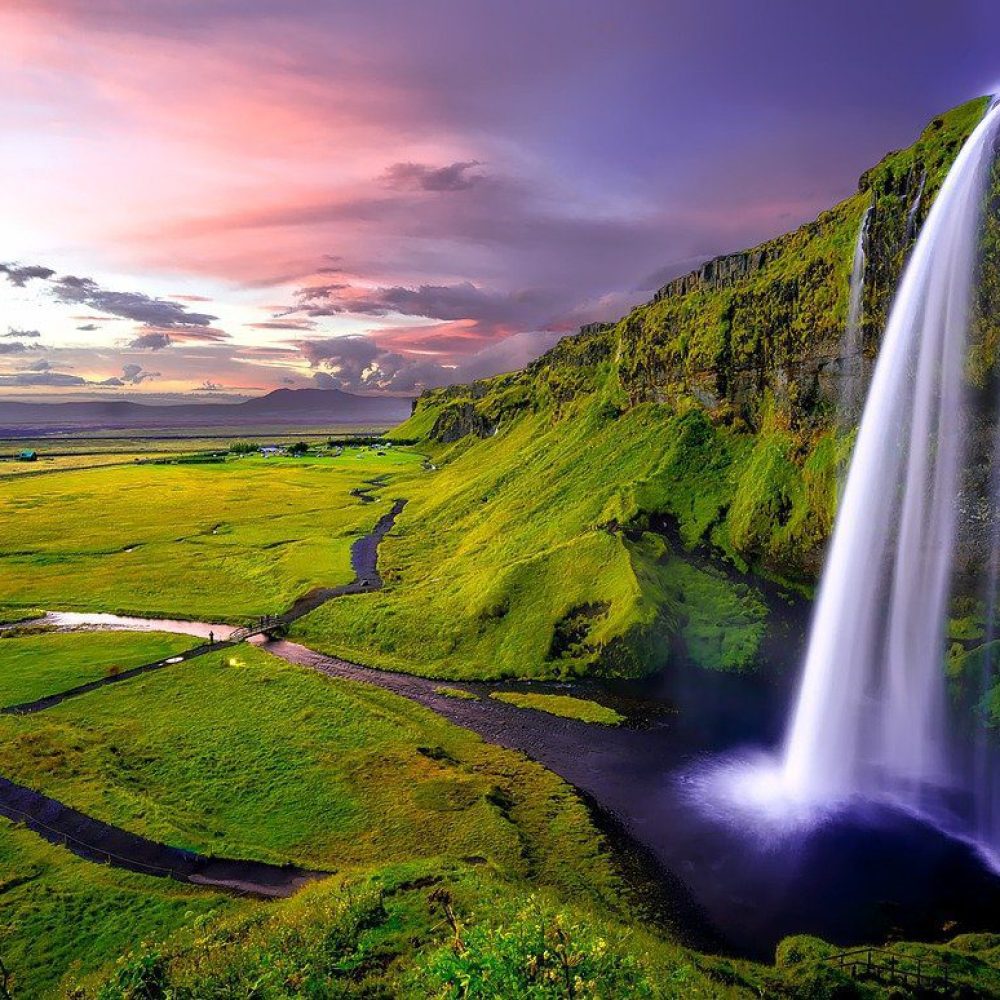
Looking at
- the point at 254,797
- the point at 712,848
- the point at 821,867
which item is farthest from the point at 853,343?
the point at 254,797

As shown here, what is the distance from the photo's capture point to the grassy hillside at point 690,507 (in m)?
68.3

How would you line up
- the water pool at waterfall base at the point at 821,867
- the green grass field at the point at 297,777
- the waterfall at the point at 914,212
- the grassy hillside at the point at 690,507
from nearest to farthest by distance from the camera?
the water pool at waterfall base at the point at 821,867
the green grass field at the point at 297,777
the waterfall at the point at 914,212
the grassy hillside at the point at 690,507

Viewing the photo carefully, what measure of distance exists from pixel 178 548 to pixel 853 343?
387 ft

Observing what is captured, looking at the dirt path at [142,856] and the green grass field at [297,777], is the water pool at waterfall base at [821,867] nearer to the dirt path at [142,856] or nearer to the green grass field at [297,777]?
the green grass field at [297,777]

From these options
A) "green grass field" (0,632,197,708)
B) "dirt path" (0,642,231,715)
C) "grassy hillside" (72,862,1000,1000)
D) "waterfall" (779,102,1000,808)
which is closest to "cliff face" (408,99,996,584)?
"waterfall" (779,102,1000,808)

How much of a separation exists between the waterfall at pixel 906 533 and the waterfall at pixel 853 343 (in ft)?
44.1

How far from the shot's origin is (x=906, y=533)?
2235 inches

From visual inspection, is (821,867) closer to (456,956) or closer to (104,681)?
(456,956)

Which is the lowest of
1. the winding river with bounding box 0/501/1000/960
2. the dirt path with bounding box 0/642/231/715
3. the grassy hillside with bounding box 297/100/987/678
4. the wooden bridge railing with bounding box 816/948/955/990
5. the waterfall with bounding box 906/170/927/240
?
the dirt path with bounding box 0/642/231/715

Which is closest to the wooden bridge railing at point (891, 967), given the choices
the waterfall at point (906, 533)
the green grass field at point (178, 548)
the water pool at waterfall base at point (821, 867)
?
the water pool at waterfall base at point (821, 867)

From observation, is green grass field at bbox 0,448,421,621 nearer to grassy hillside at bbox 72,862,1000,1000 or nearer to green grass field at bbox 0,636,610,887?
green grass field at bbox 0,636,610,887

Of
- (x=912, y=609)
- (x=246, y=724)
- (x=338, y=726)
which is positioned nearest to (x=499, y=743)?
(x=338, y=726)

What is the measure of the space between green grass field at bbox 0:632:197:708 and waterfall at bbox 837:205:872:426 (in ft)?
268

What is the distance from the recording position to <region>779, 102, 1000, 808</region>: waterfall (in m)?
51.9
